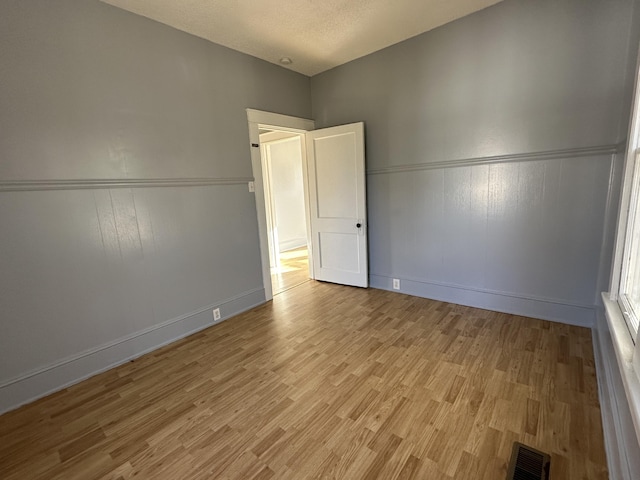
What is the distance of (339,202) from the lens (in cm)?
386

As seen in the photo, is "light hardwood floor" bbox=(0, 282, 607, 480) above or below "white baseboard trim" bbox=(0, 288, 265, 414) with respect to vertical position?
below

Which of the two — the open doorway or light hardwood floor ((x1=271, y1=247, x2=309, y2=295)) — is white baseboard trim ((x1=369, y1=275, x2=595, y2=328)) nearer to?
light hardwood floor ((x1=271, y1=247, x2=309, y2=295))

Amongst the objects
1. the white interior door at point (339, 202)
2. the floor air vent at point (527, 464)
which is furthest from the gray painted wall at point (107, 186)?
the floor air vent at point (527, 464)

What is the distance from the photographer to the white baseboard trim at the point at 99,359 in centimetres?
202

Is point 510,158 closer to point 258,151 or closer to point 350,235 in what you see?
point 350,235

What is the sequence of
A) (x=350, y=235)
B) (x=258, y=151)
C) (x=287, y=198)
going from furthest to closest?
(x=287, y=198) → (x=350, y=235) → (x=258, y=151)

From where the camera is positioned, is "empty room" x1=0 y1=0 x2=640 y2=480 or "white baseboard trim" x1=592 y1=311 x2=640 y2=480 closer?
"white baseboard trim" x1=592 y1=311 x2=640 y2=480

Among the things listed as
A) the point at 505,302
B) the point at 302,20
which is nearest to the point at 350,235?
the point at 505,302

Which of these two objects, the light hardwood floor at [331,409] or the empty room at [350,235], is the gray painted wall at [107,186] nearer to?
the empty room at [350,235]

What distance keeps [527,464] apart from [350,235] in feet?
9.06

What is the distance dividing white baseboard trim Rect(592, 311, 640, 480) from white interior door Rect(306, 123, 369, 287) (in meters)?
2.34

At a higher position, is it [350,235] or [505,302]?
[350,235]

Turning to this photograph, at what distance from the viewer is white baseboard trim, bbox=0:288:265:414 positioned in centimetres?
202

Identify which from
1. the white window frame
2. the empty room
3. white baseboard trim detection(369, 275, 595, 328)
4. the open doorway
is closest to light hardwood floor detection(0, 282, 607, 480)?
the empty room
